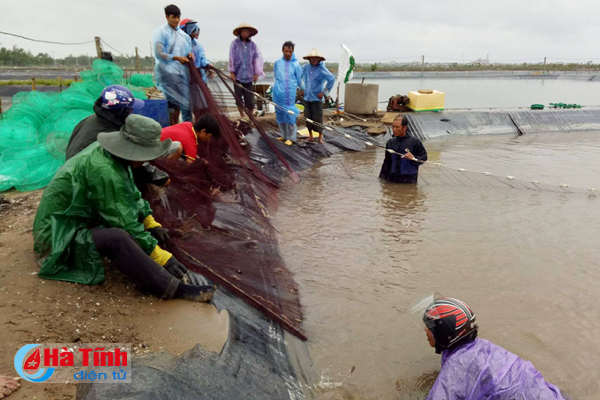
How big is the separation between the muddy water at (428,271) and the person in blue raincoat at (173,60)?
2.07 meters

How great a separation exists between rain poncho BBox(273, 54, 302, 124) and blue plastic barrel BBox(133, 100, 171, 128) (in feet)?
7.92

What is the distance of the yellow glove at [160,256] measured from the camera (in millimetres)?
2701

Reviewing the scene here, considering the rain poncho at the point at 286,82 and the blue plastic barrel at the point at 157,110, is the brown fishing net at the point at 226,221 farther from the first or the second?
the rain poncho at the point at 286,82

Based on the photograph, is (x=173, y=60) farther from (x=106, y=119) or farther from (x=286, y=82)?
(x=286, y=82)

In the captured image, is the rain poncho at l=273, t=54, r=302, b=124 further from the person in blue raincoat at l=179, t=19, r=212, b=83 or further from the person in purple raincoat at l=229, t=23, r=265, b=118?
the person in blue raincoat at l=179, t=19, r=212, b=83

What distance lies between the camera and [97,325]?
2.29 metres

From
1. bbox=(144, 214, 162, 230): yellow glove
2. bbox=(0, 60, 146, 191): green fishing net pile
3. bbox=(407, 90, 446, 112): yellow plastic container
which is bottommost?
bbox=(144, 214, 162, 230): yellow glove

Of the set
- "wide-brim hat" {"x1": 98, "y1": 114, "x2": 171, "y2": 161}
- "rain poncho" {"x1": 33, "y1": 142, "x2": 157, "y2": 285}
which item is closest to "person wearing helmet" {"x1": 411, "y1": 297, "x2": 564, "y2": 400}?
"rain poncho" {"x1": 33, "y1": 142, "x2": 157, "y2": 285}

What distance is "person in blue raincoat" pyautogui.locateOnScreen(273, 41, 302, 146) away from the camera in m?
7.36

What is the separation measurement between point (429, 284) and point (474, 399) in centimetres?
162

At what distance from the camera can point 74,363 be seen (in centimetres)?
196

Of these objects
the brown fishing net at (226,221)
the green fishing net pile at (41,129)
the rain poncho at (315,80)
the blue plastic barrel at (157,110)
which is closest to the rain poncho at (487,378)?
the brown fishing net at (226,221)

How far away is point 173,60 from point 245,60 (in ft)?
6.22

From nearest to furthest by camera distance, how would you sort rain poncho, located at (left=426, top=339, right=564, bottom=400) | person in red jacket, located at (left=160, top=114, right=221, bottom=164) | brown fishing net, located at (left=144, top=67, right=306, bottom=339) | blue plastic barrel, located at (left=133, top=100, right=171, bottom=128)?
rain poncho, located at (left=426, top=339, right=564, bottom=400), brown fishing net, located at (left=144, top=67, right=306, bottom=339), person in red jacket, located at (left=160, top=114, right=221, bottom=164), blue plastic barrel, located at (left=133, top=100, right=171, bottom=128)
